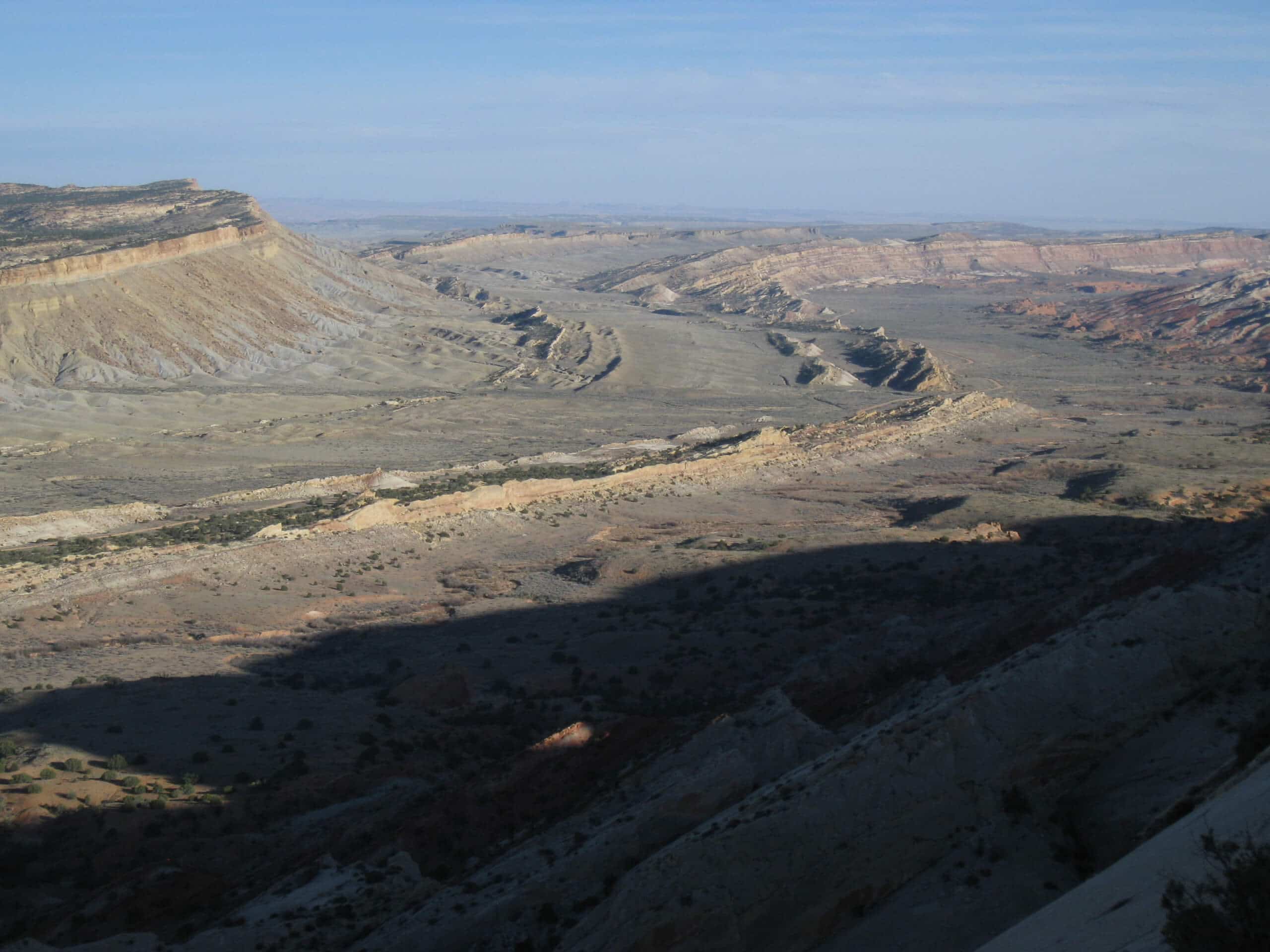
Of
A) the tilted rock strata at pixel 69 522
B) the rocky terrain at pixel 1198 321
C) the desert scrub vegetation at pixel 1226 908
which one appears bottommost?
the tilted rock strata at pixel 69 522

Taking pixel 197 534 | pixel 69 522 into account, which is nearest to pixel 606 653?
pixel 197 534

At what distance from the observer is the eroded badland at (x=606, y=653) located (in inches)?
369

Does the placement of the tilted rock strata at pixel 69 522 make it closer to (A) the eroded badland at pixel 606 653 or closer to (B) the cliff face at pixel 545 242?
(A) the eroded badland at pixel 606 653

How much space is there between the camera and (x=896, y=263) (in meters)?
151

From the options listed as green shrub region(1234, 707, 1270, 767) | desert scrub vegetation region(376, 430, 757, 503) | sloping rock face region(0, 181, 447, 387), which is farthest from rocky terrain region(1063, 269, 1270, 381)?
green shrub region(1234, 707, 1270, 767)

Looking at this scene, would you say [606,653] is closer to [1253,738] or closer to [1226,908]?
[1253,738]

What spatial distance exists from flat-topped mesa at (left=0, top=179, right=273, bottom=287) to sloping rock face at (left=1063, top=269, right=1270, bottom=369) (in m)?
69.1

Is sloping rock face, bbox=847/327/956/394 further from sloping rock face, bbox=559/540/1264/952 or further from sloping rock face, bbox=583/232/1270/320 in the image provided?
sloping rock face, bbox=559/540/1264/952

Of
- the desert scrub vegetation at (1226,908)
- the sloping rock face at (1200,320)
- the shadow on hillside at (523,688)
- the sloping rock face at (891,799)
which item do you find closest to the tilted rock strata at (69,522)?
the shadow on hillside at (523,688)

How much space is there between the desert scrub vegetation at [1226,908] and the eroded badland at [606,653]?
0.41m

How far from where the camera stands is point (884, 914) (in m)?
8.84

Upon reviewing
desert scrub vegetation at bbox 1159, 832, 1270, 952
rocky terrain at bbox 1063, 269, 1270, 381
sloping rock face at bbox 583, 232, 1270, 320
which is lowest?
rocky terrain at bbox 1063, 269, 1270, 381

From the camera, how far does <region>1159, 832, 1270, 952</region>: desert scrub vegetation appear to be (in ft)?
18.2

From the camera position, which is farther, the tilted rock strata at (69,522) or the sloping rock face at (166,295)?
the sloping rock face at (166,295)
